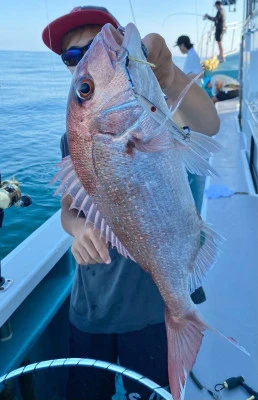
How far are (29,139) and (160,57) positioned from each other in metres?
8.79

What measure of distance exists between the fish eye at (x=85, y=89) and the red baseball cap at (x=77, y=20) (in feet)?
1.73

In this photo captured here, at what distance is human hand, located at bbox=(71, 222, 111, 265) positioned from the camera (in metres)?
1.20

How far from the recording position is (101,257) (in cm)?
121

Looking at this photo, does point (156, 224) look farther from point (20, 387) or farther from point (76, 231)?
point (20, 387)

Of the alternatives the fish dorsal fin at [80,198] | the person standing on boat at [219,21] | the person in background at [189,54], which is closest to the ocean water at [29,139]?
the person in background at [189,54]

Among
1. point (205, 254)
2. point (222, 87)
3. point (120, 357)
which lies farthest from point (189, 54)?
point (205, 254)

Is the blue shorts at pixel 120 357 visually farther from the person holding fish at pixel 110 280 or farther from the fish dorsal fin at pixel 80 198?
the fish dorsal fin at pixel 80 198

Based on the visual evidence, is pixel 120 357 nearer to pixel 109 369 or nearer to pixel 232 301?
pixel 109 369

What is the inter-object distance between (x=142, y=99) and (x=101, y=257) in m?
0.50

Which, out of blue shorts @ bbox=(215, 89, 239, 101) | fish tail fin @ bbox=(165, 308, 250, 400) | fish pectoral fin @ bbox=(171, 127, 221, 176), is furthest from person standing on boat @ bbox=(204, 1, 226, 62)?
fish tail fin @ bbox=(165, 308, 250, 400)

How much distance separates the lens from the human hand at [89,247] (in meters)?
1.20

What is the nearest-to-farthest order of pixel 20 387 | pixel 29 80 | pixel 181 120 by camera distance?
pixel 181 120, pixel 20 387, pixel 29 80

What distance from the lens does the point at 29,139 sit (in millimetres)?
9586

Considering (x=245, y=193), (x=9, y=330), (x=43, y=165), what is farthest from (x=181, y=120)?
(x=43, y=165)
